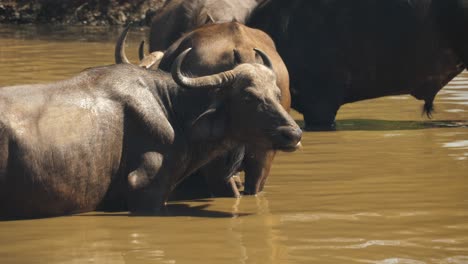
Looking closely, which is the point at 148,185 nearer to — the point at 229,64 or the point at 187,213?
the point at 187,213

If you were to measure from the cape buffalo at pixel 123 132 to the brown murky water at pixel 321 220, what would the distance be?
0.22 metres

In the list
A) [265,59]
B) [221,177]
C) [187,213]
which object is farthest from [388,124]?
[187,213]

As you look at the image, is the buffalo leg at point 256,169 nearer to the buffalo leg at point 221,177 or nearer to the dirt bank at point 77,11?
the buffalo leg at point 221,177

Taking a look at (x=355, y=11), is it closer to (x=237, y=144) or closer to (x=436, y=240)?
(x=237, y=144)

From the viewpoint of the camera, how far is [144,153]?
8594 mm

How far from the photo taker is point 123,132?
8.62 metres

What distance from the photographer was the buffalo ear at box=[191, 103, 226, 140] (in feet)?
28.7

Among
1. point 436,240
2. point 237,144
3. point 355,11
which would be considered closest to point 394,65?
point 355,11

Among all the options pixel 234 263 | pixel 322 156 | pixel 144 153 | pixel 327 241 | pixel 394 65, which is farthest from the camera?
pixel 394 65

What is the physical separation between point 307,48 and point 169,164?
197 inches

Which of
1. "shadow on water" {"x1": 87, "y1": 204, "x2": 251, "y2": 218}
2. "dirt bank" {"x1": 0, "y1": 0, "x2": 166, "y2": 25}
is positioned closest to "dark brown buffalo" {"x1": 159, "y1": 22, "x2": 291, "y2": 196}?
"shadow on water" {"x1": 87, "y1": 204, "x2": 251, "y2": 218}

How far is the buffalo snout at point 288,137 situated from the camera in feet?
27.6

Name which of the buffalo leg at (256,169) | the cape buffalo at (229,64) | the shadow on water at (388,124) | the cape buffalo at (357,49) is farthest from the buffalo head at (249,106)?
the cape buffalo at (357,49)

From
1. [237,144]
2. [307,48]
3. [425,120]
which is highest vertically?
[237,144]
